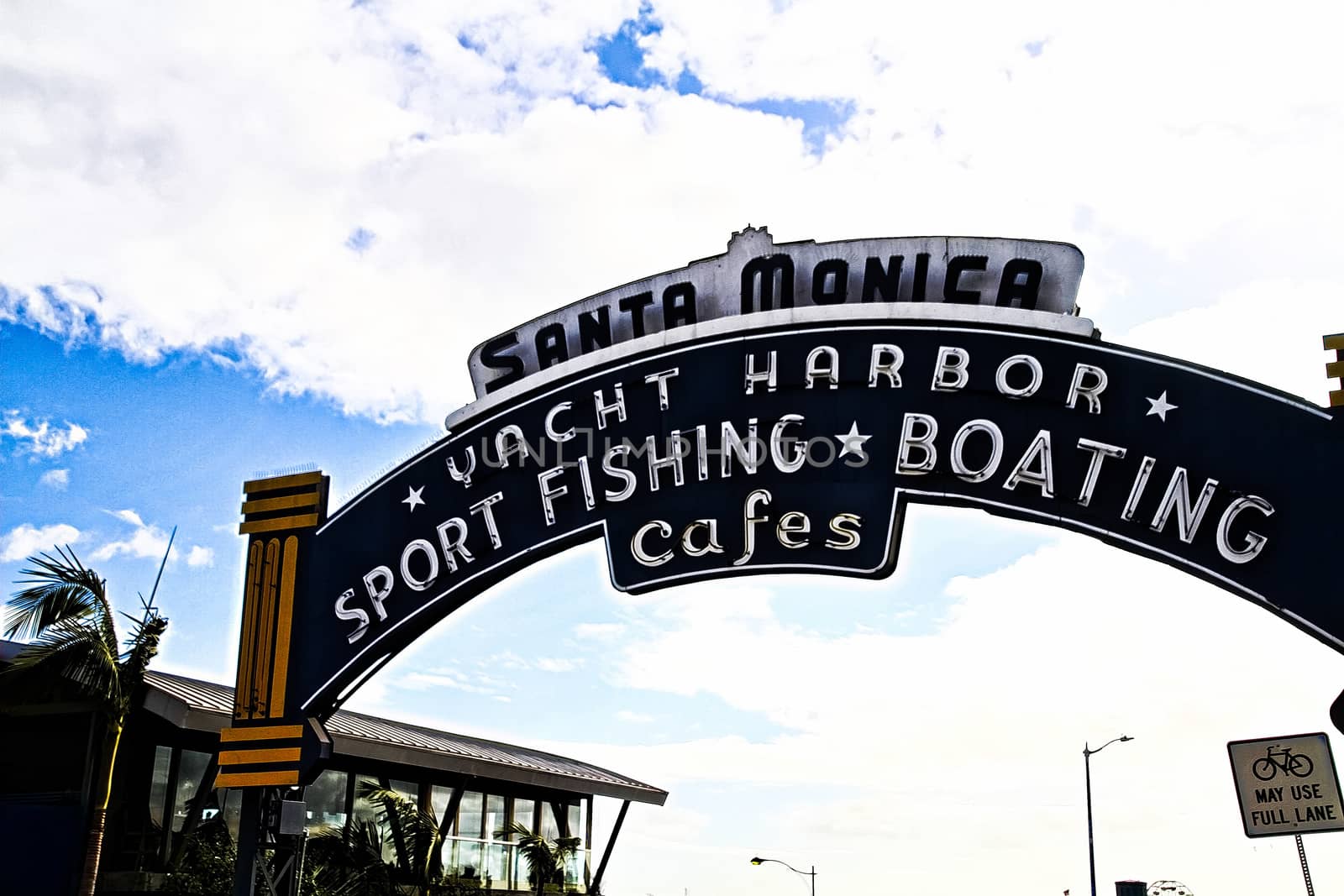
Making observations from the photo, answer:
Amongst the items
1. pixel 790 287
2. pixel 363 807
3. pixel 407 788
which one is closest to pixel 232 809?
pixel 363 807

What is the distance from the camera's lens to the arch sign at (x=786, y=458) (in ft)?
46.1

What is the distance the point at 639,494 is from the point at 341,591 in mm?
4763

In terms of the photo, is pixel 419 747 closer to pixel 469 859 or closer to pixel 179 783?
pixel 469 859

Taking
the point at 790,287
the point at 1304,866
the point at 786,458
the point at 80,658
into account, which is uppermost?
the point at 790,287

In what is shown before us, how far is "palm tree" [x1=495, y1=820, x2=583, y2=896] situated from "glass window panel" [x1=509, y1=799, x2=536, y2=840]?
198 centimetres

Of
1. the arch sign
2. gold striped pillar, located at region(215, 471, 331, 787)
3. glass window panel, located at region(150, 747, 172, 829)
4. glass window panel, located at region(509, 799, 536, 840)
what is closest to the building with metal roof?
glass window panel, located at region(150, 747, 172, 829)

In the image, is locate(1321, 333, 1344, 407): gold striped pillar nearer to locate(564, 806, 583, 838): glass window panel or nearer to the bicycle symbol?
the bicycle symbol

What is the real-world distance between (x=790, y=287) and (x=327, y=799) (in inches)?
520

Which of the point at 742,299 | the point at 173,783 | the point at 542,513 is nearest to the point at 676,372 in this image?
the point at 742,299

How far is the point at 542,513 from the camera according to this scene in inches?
685

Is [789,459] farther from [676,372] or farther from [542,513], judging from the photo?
[542,513]

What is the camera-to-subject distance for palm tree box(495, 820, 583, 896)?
76.1 feet

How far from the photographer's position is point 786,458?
16.1 m

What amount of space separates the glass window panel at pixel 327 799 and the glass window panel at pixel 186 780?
72.2 inches
